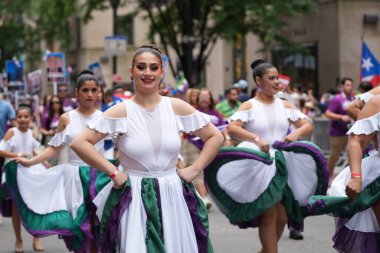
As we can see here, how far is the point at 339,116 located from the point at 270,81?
6.16m

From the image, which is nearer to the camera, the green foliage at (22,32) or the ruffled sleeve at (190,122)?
the ruffled sleeve at (190,122)

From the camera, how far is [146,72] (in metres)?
5.73

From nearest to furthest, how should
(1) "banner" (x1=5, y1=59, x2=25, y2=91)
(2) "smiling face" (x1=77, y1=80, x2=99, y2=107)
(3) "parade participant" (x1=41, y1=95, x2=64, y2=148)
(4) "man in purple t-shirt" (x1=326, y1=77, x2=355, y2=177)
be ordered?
1. (2) "smiling face" (x1=77, y1=80, x2=99, y2=107)
2. (4) "man in purple t-shirt" (x1=326, y1=77, x2=355, y2=177)
3. (3) "parade participant" (x1=41, y1=95, x2=64, y2=148)
4. (1) "banner" (x1=5, y1=59, x2=25, y2=91)

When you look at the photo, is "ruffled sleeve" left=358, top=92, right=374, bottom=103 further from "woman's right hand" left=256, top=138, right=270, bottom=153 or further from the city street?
the city street

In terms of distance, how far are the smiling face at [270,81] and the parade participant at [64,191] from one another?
161 cm

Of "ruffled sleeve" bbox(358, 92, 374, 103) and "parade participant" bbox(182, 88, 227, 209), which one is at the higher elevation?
"ruffled sleeve" bbox(358, 92, 374, 103)

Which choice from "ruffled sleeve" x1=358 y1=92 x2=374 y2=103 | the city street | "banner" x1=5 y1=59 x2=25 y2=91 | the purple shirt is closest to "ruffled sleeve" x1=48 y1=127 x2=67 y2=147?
the city street

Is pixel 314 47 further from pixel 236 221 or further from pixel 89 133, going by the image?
pixel 89 133

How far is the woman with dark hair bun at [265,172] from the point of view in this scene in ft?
26.5

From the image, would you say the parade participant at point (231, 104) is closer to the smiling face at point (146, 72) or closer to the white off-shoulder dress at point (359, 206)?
the white off-shoulder dress at point (359, 206)

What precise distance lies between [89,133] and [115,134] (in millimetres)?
173

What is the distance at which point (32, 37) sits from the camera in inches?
1715

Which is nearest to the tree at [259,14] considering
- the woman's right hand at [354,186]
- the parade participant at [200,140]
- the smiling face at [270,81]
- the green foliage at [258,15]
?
the green foliage at [258,15]

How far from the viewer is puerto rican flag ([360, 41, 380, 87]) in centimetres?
1394
